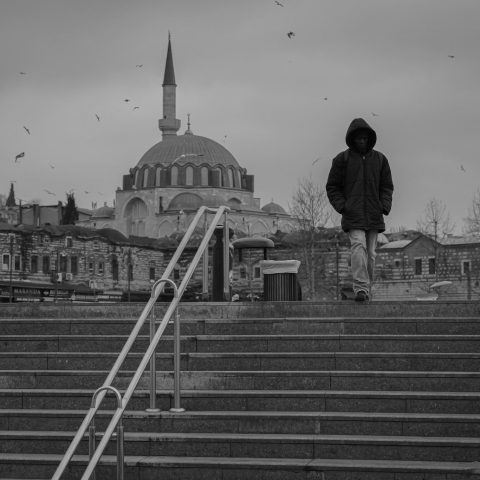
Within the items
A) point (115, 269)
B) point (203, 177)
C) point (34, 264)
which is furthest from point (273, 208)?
point (34, 264)

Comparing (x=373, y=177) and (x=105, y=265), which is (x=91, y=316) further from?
(x=105, y=265)

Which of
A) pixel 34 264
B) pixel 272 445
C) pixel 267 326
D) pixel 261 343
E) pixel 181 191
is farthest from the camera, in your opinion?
pixel 181 191

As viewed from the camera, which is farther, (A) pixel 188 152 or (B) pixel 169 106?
(B) pixel 169 106

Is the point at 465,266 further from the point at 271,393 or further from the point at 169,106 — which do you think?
the point at 169,106

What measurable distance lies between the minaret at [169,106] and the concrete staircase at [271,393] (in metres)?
152

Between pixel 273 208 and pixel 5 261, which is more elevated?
pixel 273 208

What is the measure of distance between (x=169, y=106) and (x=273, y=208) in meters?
22.8

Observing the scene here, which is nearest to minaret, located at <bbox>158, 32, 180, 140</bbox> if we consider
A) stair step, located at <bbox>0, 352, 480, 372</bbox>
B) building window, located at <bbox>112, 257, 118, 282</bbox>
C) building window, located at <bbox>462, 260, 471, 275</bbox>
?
building window, located at <bbox>112, 257, 118, 282</bbox>

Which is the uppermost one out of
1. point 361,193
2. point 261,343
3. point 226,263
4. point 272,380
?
point 361,193

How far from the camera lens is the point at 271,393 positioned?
8766 millimetres

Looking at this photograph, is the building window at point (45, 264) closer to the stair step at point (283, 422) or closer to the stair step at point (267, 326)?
the stair step at point (267, 326)

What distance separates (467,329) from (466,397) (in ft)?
5.62

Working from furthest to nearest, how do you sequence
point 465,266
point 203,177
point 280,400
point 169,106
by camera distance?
point 169,106 → point 203,177 → point 465,266 → point 280,400

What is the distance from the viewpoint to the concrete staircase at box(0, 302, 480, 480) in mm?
7887
